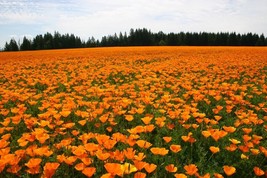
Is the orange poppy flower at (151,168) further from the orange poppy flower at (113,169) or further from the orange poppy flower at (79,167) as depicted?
the orange poppy flower at (79,167)

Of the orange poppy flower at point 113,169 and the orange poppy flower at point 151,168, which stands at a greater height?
the orange poppy flower at point 113,169

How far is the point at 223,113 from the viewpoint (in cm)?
488

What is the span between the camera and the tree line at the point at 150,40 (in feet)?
266

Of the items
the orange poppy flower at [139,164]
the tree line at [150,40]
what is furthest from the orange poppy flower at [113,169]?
the tree line at [150,40]

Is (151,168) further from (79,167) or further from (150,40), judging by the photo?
(150,40)

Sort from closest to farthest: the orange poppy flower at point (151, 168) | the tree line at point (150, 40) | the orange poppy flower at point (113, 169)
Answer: the orange poppy flower at point (113, 169) < the orange poppy flower at point (151, 168) < the tree line at point (150, 40)

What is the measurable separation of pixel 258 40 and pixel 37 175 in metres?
88.8

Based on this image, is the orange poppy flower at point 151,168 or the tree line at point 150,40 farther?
the tree line at point 150,40

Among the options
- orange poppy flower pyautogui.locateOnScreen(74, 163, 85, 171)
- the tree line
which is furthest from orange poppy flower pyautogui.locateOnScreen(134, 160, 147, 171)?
the tree line

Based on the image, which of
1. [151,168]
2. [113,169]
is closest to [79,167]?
[113,169]

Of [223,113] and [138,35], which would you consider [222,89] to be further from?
[138,35]

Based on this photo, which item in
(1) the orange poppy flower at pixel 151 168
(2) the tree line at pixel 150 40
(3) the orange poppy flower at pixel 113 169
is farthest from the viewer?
(2) the tree line at pixel 150 40

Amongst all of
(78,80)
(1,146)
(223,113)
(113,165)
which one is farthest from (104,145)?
(78,80)

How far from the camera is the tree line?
266 feet
